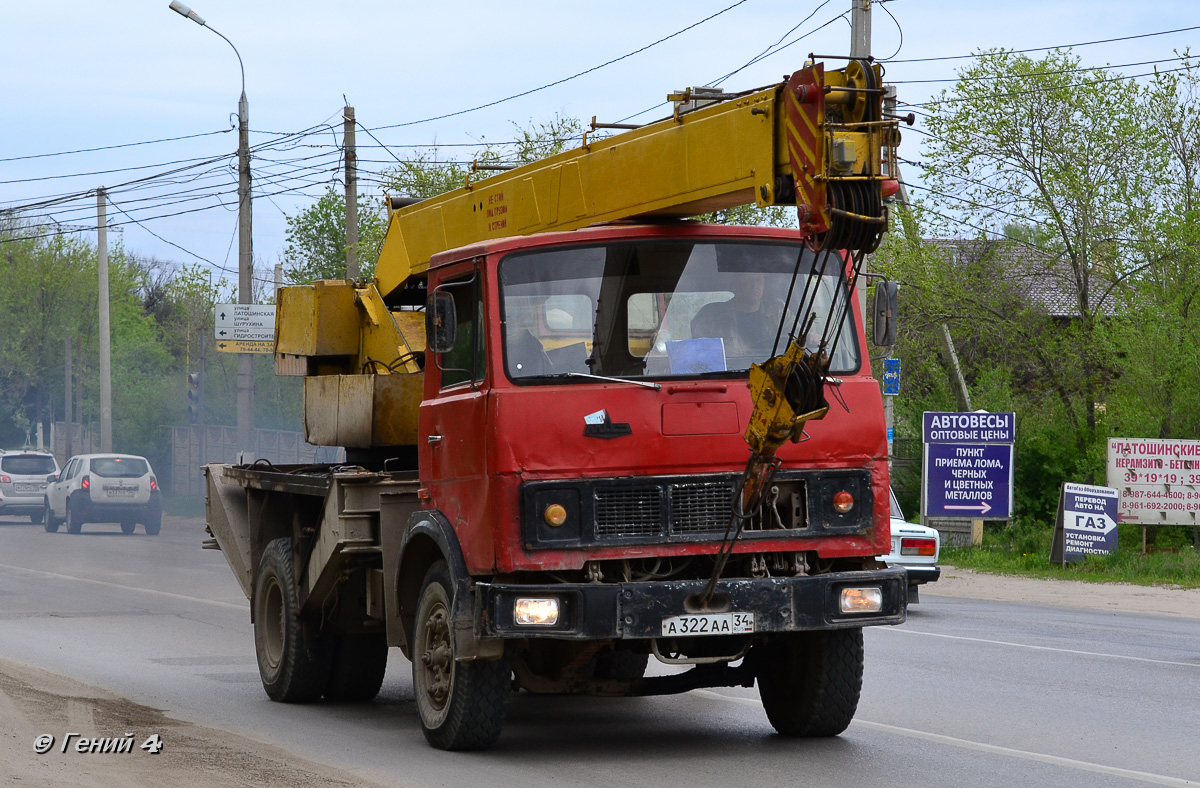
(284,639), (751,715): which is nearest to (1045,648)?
(751,715)

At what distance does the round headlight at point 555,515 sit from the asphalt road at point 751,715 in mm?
1197

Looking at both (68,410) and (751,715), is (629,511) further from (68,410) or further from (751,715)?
(68,410)

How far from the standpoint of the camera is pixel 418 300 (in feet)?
37.2

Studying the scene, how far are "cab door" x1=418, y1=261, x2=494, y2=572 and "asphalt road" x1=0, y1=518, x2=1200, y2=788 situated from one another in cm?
120

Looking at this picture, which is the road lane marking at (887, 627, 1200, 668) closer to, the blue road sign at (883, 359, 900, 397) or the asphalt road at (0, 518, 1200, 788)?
the asphalt road at (0, 518, 1200, 788)

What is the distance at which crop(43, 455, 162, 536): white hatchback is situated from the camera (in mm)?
31359

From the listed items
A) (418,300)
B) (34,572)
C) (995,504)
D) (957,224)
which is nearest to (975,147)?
(957,224)

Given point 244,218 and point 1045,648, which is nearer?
point 1045,648

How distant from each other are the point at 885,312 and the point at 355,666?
4.46 m

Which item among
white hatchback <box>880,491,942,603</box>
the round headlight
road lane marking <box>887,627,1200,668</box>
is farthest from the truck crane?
white hatchback <box>880,491,942,603</box>

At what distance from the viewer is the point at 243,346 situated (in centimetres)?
3328

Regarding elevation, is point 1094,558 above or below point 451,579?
below

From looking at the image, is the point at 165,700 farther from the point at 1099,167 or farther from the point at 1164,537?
the point at 1099,167

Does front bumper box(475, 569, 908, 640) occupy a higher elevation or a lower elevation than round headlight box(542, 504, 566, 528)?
lower
